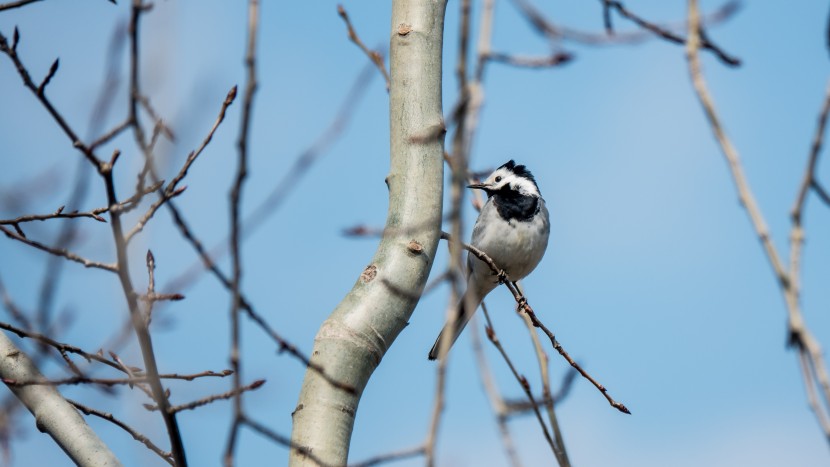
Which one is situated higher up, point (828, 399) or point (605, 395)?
point (605, 395)

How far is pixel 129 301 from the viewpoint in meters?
2.52

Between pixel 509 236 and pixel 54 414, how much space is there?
5.04 meters

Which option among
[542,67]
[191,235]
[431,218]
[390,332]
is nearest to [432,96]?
[431,218]

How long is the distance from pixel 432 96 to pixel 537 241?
Result: 4.28m

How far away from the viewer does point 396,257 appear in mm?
3980

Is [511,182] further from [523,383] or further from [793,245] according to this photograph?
[793,245]

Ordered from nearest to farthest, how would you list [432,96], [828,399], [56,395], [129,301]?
[828,399], [129,301], [56,395], [432,96]

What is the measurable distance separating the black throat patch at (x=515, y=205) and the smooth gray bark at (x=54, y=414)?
201 inches

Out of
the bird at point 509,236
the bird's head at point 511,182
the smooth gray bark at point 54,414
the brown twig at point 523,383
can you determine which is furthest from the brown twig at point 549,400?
the bird's head at point 511,182

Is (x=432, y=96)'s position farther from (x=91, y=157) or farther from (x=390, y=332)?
(x=91, y=157)

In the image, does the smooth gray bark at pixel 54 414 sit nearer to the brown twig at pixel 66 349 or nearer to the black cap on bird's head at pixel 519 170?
the brown twig at pixel 66 349

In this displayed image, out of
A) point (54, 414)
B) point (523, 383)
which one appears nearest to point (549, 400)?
point (523, 383)

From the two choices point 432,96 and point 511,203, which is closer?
point 432,96

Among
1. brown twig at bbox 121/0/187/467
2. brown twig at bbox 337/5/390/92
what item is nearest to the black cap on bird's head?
brown twig at bbox 337/5/390/92
